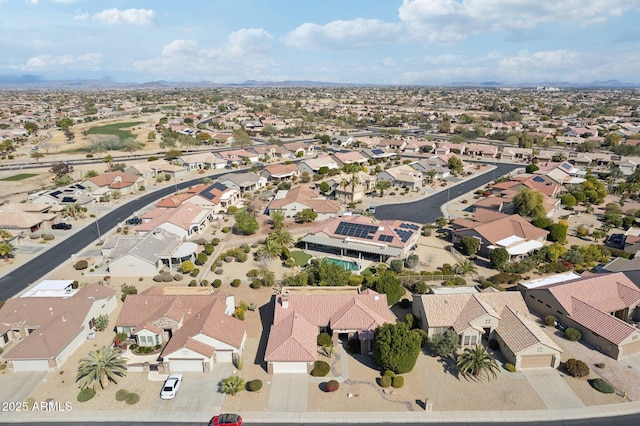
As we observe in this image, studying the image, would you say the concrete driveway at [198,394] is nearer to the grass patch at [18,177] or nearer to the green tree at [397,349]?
the green tree at [397,349]

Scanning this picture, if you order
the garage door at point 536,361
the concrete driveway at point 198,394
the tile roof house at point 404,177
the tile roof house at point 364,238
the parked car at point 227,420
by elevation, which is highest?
the tile roof house at point 404,177

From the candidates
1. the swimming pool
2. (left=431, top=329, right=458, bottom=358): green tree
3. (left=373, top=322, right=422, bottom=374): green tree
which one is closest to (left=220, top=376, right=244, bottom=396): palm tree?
(left=373, top=322, right=422, bottom=374): green tree

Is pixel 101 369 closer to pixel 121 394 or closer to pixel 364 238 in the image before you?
pixel 121 394

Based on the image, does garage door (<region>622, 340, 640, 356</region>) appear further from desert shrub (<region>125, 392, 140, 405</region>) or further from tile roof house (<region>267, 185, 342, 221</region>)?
tile roof house (<region>267, 185, 342, 221</region>)

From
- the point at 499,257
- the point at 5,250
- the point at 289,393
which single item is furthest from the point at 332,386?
the point at 5,250

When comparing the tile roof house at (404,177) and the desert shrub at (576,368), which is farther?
the tile roof house at (404,177)

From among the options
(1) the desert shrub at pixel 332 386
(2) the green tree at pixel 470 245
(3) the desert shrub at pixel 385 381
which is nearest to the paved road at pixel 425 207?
(2) the green tree at pixel 470 245
